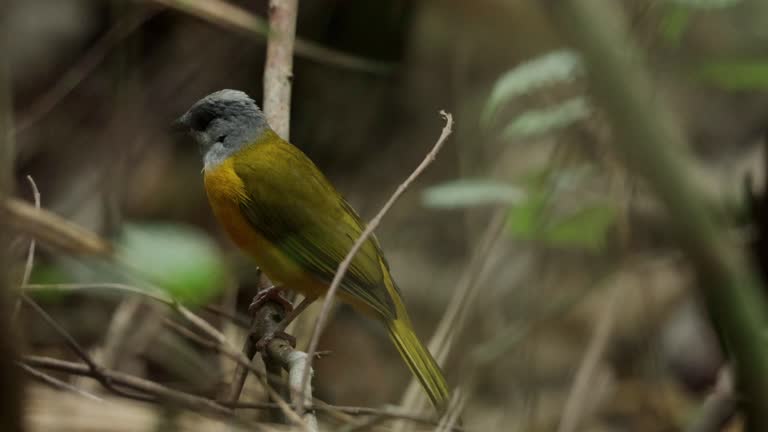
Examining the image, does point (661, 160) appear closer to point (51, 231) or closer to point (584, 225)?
point (51, 231)

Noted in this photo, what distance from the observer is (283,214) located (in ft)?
10.7

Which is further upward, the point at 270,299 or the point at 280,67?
the point at 280,67

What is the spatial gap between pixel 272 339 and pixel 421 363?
43 cm

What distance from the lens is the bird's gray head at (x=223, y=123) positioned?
3.31m

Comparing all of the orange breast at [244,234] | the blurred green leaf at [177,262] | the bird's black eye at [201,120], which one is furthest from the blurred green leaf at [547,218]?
the blurred green leaf at [177,262]

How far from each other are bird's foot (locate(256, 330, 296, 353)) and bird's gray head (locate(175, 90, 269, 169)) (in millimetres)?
716

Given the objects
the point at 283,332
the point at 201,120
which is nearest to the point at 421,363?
the point at 283,332

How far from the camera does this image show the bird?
311 centimetres

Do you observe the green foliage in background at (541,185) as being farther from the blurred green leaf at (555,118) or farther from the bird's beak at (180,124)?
the bird's beak at (180,124)

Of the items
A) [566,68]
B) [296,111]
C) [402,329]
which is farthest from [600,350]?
[296,111]

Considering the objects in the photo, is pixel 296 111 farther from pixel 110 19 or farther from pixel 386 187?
pixel 110 19

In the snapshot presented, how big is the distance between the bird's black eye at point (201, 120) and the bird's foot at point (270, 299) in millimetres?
618

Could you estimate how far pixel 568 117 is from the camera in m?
2.96

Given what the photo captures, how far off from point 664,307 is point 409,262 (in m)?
1.71
